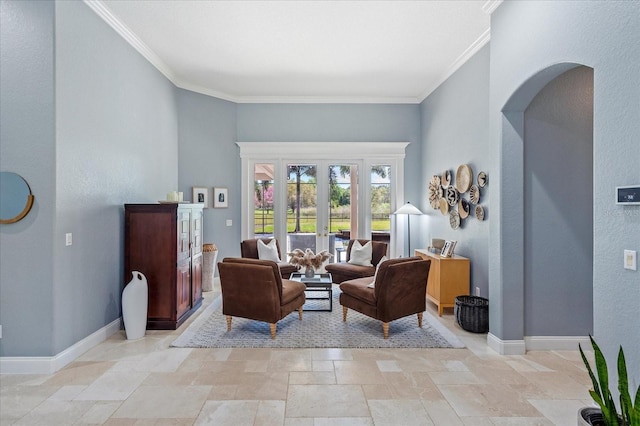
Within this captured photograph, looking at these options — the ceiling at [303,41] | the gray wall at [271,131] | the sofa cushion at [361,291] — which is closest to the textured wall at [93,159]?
the ceiling at [303,41]

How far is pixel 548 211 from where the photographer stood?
341cm

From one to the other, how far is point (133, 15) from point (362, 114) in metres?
4.03

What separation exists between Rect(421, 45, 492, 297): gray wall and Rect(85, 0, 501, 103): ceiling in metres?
0.28

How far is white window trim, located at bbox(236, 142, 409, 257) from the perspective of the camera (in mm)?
6562

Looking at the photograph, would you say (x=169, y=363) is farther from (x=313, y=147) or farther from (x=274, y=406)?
(x=313, y=147)

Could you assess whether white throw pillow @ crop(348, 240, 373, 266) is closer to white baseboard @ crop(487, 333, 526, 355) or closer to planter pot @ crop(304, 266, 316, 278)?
planter pot @ crop(304, 266, 316, 278)

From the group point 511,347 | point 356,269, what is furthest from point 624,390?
point 356,269

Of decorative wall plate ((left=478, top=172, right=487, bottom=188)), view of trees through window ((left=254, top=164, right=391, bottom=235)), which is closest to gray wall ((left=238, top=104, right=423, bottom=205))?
view of trees through window ((left=254, top=164, right=391, bottom=235))

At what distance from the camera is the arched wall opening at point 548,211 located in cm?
335

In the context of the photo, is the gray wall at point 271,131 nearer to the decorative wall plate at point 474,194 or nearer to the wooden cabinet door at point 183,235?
the wooden cabinet door at point 183,235

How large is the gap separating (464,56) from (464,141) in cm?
110

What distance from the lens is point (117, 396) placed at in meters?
2.64

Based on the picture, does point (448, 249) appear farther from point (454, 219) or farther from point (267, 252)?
point (267, 252)

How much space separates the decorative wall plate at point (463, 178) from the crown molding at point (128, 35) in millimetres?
4350
